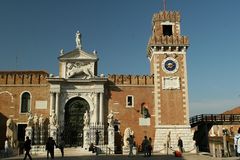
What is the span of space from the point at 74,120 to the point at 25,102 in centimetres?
490

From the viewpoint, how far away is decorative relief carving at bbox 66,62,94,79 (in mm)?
32188

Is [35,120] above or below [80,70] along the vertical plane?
below

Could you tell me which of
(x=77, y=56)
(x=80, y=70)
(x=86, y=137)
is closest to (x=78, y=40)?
(x=77, y=56)

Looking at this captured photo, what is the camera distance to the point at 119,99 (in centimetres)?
3219

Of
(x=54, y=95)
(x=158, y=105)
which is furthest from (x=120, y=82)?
(x=54, y=95)

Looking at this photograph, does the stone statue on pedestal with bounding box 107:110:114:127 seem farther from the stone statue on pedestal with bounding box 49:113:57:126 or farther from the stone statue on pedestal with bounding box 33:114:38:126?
the stone statue on pedestal with bounding box 33:114:38:126

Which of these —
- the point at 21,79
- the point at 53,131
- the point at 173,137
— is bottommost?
the point at 173,137

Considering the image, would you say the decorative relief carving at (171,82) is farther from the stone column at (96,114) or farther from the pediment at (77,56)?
the pediment at (77,56)

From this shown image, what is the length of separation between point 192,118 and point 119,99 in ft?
28.9

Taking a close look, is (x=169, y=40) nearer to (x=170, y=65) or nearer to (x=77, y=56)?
(x=170, y=65)

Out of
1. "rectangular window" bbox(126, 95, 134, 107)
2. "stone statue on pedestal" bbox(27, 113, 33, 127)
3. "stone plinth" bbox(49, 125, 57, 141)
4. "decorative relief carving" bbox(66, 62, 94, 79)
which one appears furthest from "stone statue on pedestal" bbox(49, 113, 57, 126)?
"rectangular window" bbox(126, 95, 134, 107)

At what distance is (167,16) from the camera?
34250mm

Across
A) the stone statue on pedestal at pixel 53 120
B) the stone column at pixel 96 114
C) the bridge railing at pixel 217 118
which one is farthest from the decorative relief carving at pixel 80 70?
the bridge railing at pixel 217 118

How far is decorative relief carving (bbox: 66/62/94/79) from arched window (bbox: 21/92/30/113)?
13.9 feet
